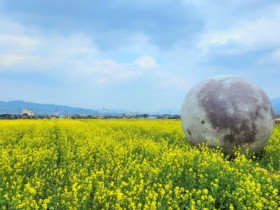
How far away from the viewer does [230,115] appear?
1180 cm

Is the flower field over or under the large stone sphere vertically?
under

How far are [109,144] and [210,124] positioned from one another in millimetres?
3112

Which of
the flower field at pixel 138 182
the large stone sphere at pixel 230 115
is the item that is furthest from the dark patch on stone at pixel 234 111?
the flower field at pixel 138 182

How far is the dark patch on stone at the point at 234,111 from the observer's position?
464 inches

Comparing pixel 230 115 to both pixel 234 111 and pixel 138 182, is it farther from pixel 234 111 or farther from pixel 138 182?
pixel 138 182

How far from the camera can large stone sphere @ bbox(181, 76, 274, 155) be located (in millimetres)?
11828

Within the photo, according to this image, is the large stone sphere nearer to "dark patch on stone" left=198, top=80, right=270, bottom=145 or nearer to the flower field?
"dark patch on stone" left=198, top=80, right=270, bottom=145

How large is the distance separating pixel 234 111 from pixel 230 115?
16 cm

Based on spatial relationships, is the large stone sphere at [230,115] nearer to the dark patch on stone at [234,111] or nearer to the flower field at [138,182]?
the dark patch on stone at [234,111]

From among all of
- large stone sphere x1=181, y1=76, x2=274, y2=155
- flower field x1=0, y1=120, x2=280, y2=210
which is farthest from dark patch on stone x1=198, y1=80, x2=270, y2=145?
flower field x1=0, y1=120, x2=280, y2=210

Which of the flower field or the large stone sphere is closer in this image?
the flower field

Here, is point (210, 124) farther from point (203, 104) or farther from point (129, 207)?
point (129, 207)

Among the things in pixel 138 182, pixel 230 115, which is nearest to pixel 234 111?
pixel 230 115

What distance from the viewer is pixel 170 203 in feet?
20.9
